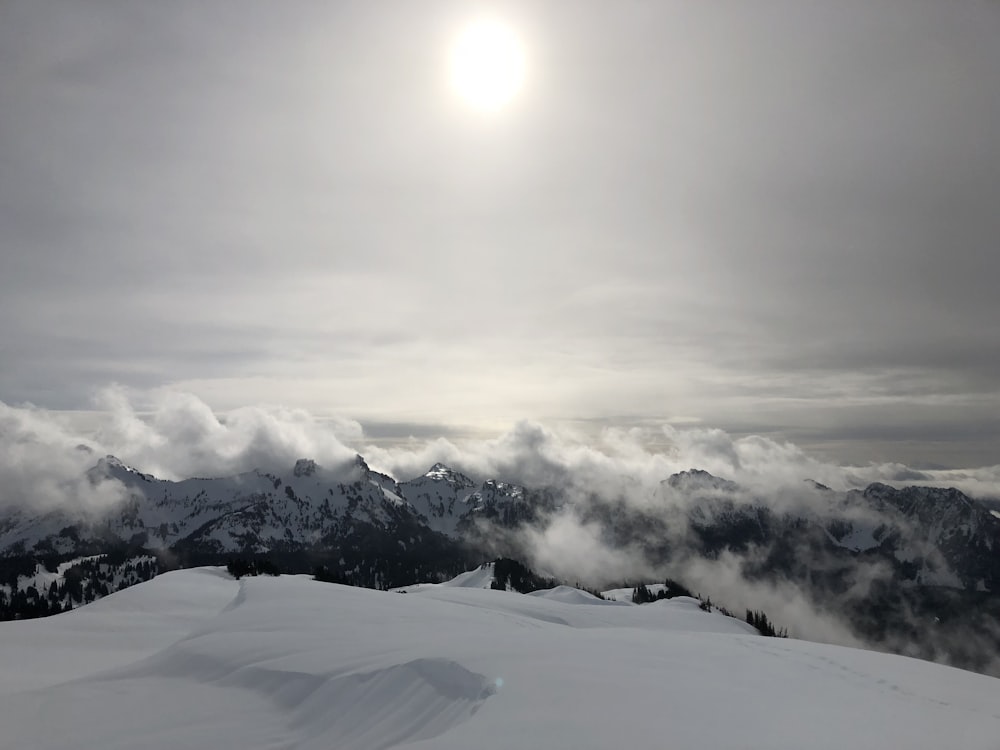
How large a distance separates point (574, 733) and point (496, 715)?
195 cm

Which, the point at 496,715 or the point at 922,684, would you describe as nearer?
the point at 496,715

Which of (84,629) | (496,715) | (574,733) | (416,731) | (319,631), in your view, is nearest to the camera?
(574,733)

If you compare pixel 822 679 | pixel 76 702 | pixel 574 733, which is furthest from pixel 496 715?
pixel 76 702

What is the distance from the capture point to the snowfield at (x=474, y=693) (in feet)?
37.2

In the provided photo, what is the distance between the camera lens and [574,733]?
1053cm

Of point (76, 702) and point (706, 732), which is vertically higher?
point (706, 732)

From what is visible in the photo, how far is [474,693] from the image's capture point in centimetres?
1385

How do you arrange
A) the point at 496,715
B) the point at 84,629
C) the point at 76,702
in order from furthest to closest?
the point at 84,629 < the point at 76,702 < the point at 496,715

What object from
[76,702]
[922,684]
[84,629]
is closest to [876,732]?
[922,684]

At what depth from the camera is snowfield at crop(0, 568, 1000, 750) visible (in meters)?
11.3

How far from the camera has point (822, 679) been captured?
17375 mm

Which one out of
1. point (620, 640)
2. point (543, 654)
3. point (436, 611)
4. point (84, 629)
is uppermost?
point (543, 654)

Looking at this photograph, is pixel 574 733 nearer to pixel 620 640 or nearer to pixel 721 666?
pixel 721 666

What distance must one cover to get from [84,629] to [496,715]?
36332 mm
